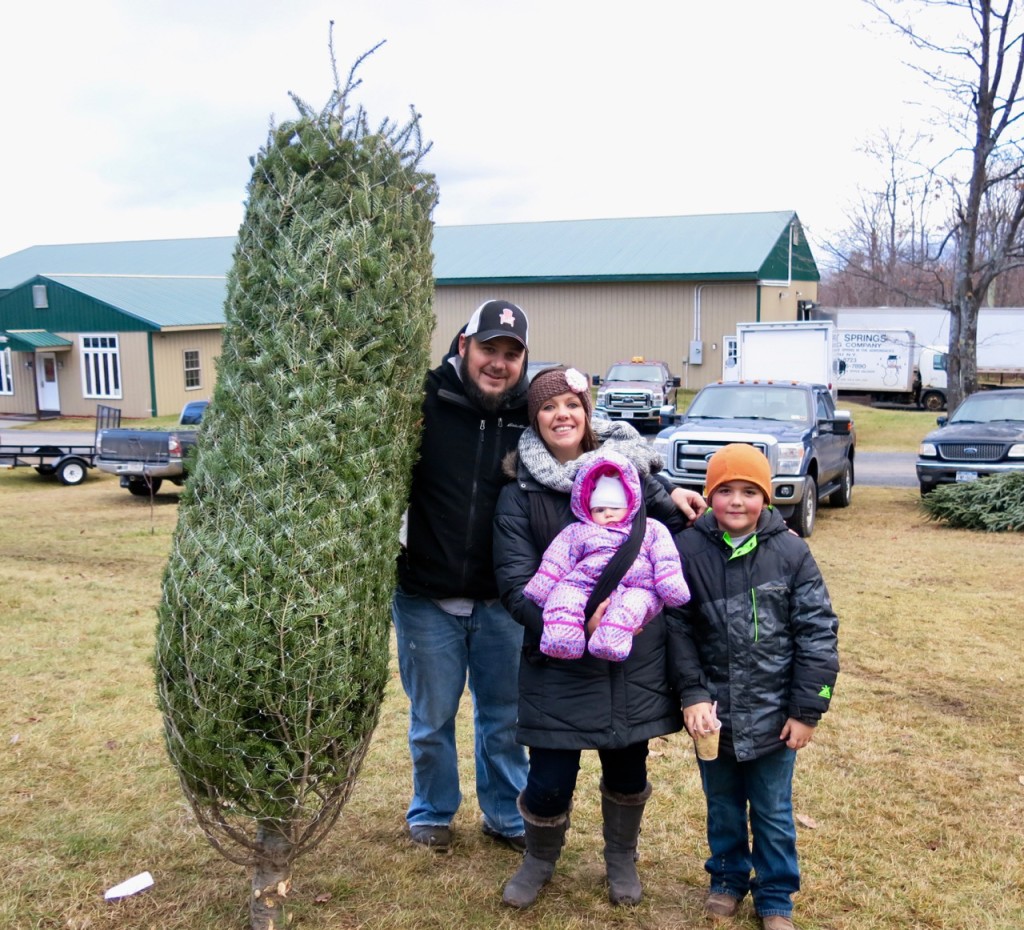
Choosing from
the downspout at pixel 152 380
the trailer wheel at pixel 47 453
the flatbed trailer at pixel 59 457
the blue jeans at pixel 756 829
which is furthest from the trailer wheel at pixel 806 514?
the downspout at pixel 152 380

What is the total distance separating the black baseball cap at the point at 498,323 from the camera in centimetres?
336

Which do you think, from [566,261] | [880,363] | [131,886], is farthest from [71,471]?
[880,363]

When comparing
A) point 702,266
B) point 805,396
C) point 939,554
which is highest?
point 702,266

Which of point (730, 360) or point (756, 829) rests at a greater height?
point (730, 360)

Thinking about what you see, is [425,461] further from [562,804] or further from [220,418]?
[562,804]

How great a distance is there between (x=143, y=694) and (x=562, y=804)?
3292 mm

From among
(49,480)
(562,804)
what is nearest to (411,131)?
(562,804)

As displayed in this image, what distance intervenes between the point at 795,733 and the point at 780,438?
344 inches

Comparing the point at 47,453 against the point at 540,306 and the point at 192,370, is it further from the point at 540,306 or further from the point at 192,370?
the point at 540,306

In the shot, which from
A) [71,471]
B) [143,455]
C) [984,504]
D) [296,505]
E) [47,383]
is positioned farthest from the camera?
[47,383]

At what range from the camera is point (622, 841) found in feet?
11.3

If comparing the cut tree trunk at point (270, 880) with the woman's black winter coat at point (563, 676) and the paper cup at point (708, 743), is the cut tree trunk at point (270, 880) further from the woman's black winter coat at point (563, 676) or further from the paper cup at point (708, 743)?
the paper cup at point (708, 743)

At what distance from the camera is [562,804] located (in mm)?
3344

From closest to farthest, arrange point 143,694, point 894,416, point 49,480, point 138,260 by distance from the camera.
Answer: point 143,694, point 49,480, point 894,416, point 138,260
